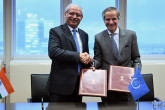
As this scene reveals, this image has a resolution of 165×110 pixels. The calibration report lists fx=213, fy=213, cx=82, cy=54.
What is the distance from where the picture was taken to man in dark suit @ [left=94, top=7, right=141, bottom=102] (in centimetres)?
228

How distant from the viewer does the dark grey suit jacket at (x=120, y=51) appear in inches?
90.4

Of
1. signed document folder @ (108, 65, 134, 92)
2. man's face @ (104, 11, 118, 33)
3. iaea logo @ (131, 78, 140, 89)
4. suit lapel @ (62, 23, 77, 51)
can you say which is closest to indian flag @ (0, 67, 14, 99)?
suit lapel @ (62, 23, 77, 51)

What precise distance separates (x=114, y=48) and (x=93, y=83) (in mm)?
544

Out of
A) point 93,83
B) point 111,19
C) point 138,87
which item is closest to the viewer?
point 138,87

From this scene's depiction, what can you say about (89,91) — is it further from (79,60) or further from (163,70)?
(163,70)

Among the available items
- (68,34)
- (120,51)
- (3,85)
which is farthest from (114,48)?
(3,85)

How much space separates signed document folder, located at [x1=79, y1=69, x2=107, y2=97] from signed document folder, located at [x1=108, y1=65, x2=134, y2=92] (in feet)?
0.25

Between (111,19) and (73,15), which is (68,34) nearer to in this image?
(73,15)

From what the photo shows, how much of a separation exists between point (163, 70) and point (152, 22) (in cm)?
95

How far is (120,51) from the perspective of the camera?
2.30m

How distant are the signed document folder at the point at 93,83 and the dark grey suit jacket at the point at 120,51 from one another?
1.01 ft

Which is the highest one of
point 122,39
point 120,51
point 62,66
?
point 122,39

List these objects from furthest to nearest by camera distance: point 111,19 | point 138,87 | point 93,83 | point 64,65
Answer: point 111,19
point 64,65
point 93,83
point 138,87

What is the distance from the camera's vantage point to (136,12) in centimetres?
400
